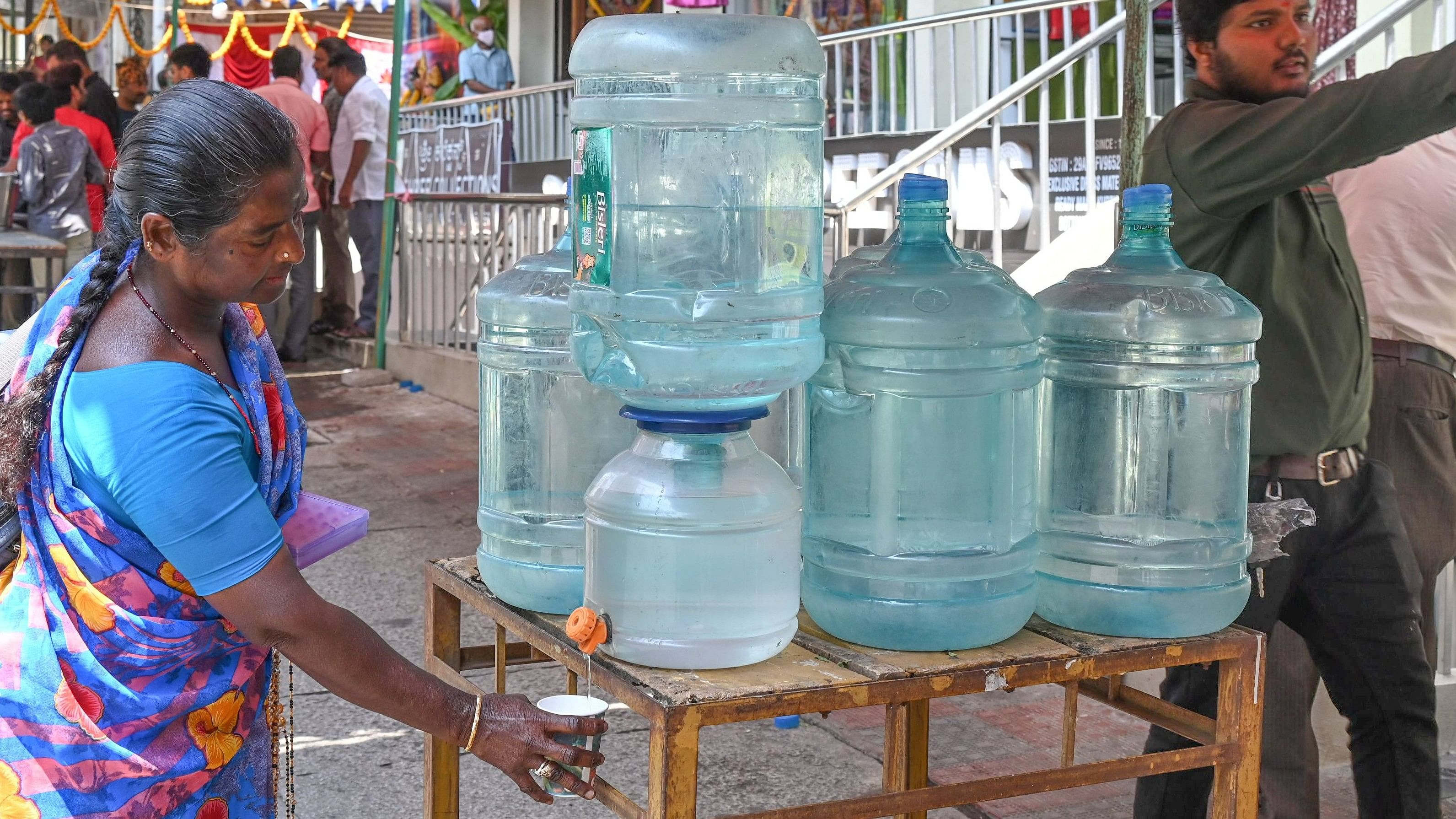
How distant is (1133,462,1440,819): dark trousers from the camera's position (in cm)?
289

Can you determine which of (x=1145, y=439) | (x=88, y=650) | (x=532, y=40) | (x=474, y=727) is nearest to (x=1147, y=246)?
(x=1145, y=439)

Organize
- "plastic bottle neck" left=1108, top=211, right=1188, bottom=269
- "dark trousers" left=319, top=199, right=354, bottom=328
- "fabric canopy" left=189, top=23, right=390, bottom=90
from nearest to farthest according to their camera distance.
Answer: "plastic bottle neck" left=1108, top=211, right=1188, bottom=269 → "dark trousers" left=319, top=199, right=354, bottom=328 → "fabric canopy" left=189, top=23, right=390, bottom=90

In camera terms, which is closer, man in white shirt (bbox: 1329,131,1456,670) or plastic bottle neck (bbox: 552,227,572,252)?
plastic bottle neck (bbox: 552,227,572,252)

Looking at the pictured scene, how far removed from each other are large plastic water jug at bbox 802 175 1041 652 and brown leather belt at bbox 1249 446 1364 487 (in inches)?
35.8

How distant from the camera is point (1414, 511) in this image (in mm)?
3559

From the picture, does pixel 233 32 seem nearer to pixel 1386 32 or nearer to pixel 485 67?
pixel 485 67

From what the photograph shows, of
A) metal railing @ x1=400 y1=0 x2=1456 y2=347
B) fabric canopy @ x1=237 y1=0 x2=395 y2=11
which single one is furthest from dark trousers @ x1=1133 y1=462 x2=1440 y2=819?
fabric canopy @ x1=237 y1=0 x2=395 y2=11

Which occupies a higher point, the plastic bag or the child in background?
the child in background

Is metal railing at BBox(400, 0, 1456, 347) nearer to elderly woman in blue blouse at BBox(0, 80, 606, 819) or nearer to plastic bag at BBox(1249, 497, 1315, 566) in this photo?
plastic bag at BBox(1249, 497, 1315, 566)

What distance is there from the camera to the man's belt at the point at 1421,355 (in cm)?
361

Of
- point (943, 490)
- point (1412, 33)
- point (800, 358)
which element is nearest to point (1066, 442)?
point (943, 490)

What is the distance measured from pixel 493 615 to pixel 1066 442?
100 cm

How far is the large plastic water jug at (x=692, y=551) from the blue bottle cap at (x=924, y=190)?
1.39 feet

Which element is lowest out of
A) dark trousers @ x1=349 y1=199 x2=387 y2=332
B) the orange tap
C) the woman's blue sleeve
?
the orange tap
